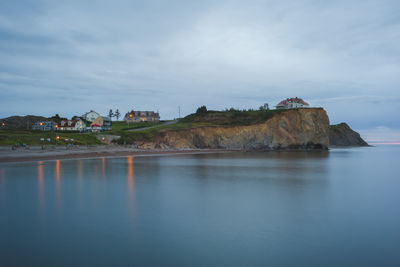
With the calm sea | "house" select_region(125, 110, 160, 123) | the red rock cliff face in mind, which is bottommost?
the calm sea

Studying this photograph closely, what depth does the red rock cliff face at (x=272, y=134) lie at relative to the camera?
7094 cm

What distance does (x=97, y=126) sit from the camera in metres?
78.4

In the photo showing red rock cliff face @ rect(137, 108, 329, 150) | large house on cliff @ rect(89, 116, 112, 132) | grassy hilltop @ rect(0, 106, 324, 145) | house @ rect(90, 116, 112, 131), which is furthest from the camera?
house @ rect(90, 116, 112, 131)

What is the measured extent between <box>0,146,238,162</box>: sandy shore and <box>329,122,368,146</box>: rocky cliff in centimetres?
8403

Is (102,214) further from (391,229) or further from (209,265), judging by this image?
(391,229)

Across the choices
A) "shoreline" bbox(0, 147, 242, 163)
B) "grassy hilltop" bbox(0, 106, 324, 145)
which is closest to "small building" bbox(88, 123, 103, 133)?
"grassy hilltop" bbox(0, 106, 324, 145)

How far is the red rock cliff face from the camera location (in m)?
70.9

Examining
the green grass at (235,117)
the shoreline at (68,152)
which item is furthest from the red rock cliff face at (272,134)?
the shoreline at (68,152)

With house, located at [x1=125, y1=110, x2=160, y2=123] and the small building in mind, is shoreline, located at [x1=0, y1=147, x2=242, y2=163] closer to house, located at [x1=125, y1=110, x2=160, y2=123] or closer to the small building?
the small building

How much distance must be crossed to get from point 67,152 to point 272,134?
53.2m

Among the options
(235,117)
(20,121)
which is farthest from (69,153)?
(20,121)

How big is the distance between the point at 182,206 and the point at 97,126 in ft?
231

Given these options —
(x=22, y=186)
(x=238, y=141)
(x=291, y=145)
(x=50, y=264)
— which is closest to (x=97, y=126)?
(x=238, y=141)

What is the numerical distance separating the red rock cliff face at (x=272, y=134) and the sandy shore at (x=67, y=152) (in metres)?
9.15
